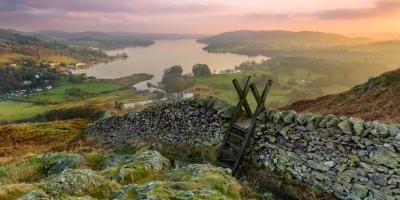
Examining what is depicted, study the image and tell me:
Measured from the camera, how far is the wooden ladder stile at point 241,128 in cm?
1381

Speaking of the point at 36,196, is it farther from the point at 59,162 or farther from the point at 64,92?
the point at 64,92

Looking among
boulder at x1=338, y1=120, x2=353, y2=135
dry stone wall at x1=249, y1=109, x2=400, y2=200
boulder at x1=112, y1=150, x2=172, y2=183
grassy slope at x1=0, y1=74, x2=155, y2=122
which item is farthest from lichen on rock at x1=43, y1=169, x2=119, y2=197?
grassy slope at x1=0, y1=74, x2=155, y2=122

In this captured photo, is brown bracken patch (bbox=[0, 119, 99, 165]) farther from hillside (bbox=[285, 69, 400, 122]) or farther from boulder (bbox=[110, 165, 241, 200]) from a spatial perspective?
boulder (bbox=[110, 165, 241, 200])

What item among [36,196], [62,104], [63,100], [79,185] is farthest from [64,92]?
[36,196]

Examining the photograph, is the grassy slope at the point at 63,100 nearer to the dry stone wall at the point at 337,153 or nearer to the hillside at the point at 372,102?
the hillside at the point at 372,102

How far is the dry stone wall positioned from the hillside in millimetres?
3141

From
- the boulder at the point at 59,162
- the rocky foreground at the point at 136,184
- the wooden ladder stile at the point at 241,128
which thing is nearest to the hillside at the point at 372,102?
the wooden ladder stile at the point at 241,128

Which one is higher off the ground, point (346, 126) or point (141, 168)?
point (346, 126)

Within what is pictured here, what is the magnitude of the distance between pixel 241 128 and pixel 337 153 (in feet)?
14.0

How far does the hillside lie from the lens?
15.5m

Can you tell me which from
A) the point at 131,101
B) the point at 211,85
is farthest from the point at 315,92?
the point at 131,101

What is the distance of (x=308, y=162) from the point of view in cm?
1179

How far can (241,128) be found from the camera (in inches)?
570

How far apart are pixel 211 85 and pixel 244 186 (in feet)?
388
